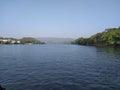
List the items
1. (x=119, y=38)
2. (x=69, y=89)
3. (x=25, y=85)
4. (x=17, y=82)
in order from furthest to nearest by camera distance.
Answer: (x=119, y=38), (x=17, y=82), (x=25, y=85), (x=69, y=89)

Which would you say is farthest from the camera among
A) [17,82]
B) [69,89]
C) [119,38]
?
[119,38]

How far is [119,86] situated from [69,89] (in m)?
7.41

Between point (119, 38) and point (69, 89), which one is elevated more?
point (119, 38)

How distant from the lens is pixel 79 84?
79.2 ft

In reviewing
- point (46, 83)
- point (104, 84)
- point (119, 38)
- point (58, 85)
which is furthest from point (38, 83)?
point (119, 38)

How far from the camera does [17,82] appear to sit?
974 inches

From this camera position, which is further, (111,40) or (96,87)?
(111,40)

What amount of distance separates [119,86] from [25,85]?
1366cm

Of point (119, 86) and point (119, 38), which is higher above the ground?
point (119, 38)

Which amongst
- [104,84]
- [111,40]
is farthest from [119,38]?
[104,84]

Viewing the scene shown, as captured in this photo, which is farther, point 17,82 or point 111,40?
point 111,40

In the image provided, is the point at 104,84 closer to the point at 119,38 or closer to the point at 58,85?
the point at 58,85

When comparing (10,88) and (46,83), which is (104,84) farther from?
(10,88)

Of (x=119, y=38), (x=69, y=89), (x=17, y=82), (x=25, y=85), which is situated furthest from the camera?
(x=119, y=38)
